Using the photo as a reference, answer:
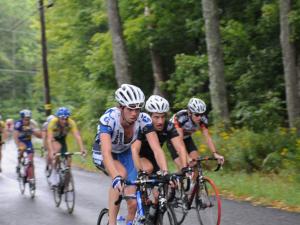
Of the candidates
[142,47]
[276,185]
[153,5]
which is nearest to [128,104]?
[276,185]

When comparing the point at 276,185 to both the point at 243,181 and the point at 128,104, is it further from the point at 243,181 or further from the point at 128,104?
the point at 128,104

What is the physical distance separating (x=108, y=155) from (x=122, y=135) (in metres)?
0.44

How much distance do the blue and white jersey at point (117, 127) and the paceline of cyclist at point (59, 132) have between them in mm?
4386

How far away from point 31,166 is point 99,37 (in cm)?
1157

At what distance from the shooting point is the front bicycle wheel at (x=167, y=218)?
6.02m

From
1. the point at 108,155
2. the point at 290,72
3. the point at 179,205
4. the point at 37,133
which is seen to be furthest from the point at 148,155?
the point at 290,72

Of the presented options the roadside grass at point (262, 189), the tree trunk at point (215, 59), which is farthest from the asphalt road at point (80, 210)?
the tree trunk at point (215, 59)

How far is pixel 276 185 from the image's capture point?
1170 cm

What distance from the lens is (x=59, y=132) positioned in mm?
11383

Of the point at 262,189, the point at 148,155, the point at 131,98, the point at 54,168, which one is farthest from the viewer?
the point at 54,168

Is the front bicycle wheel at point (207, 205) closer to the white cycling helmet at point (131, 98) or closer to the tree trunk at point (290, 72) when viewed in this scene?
the white cycling helmet at point (131, 98)

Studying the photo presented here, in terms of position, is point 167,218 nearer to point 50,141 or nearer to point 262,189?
point 50,141

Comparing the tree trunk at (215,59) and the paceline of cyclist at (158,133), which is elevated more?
the tree trunk at (215,59)

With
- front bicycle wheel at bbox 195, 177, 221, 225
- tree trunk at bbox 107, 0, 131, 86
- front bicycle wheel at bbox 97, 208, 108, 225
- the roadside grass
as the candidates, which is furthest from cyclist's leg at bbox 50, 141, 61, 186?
tree trunk at bbox 107, 0, 131, 86
